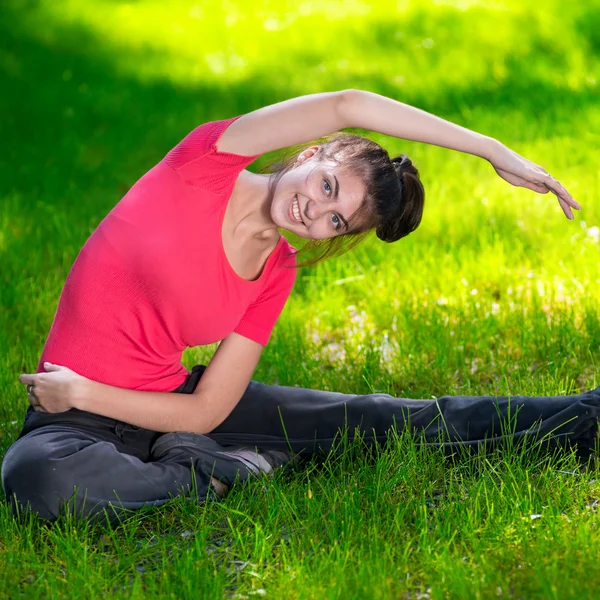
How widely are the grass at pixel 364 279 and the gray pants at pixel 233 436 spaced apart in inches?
3.0

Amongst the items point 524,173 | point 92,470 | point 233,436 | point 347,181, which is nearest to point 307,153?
point 347,181

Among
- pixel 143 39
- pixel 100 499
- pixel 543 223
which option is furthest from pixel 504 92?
pixel 100 499

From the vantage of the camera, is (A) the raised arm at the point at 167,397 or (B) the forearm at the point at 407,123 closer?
(B) the forearm at the point at 407,123

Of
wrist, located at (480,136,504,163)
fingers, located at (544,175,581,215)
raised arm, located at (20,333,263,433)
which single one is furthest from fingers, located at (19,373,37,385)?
fingers, located at (544,175,581,215)

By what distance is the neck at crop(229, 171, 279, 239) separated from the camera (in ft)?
10.0

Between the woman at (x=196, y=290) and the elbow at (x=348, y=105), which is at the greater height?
the elbow at (x=348, y=105)

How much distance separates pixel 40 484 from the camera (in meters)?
2.72

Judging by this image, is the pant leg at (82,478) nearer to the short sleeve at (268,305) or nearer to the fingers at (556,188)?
the short sleeve at (268,305)

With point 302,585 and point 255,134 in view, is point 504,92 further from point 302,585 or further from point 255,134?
point 302,585

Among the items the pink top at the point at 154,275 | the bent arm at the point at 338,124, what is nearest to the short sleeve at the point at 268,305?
the pink top at the point at 154,275

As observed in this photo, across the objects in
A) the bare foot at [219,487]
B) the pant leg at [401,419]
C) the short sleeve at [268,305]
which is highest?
the short sleeve at [268,305]

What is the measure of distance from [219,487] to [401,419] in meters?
0.65

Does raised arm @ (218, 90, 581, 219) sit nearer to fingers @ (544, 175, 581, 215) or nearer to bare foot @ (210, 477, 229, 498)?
fingers @ (544, 175, 581, 215)

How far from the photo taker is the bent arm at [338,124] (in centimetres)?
271
